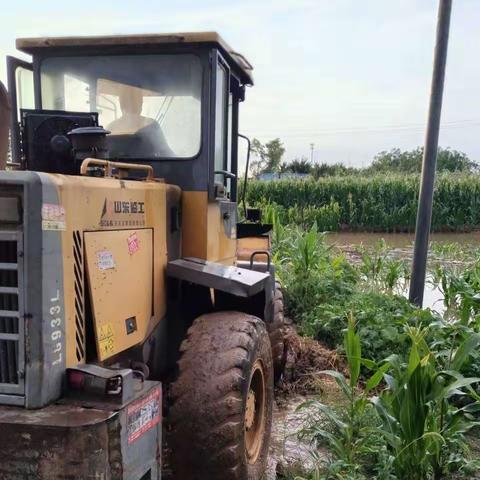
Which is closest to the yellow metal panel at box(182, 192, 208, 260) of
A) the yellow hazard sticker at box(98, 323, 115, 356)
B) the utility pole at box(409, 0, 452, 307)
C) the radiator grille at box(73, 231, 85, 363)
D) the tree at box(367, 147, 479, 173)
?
the yellow hazard sticker at box(98, 323, 115, 356)

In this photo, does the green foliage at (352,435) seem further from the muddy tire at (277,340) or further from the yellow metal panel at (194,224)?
the yellow metal panel at (194,224)

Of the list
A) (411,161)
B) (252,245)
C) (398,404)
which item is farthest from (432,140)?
(411,161)

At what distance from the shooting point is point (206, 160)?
3490 mm

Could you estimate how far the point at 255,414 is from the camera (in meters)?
3.59

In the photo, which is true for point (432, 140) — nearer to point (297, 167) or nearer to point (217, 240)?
point (217, 240)

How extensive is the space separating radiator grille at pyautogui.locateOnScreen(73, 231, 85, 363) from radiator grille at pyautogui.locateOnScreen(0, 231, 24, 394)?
0.26 metres

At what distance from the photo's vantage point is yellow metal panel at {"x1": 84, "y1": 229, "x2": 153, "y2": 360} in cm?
255

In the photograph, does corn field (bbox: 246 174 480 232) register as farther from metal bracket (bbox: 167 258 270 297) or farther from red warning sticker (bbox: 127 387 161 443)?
red warning sticker (bbox: 127 387 161 443)

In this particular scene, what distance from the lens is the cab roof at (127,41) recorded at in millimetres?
3469

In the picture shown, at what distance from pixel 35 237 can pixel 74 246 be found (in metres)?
0.24

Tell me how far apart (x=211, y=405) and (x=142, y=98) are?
193 cm

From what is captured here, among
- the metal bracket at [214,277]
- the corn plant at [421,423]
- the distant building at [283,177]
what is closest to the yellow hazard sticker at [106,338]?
the metal bracket at [214,277]

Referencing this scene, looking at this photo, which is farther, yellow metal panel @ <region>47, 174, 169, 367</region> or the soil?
the soil

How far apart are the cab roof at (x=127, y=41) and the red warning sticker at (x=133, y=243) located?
4.28ft
